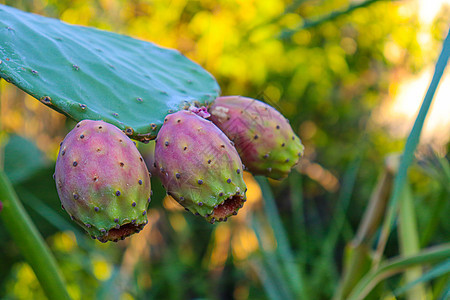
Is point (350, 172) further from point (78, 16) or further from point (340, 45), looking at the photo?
point (78, 16)

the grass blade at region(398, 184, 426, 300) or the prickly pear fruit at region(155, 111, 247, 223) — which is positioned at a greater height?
the prickly pear fruit at region(155, 111, 247, 223)

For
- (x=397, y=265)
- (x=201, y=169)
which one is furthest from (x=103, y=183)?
(x=397, y=265)

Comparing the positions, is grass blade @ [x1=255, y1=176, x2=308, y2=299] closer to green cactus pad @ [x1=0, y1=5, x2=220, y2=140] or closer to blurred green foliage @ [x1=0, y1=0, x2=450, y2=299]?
blurred green foliage @ [x1=0, y1=0, x2=450, y2=299]

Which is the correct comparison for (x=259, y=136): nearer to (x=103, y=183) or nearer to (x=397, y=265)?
(x=103, y=183)

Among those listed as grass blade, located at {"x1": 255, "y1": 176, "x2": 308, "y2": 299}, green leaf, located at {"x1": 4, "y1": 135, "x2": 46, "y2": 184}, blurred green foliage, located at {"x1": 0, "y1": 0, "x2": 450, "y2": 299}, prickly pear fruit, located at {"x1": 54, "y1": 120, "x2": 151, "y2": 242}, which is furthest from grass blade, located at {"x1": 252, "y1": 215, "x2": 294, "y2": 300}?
prickly pear fruit, located at {"x1": 54, "y1": 120, "x2": 151, "y2": 242}

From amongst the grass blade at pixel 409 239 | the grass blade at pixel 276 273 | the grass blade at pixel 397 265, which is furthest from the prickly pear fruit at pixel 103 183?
the grass blade at pixel 276 273

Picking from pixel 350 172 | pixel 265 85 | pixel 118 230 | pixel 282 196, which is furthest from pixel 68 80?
pixel 282 196

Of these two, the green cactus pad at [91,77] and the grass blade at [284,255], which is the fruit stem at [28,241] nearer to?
the green cactus pad at [91,77]
